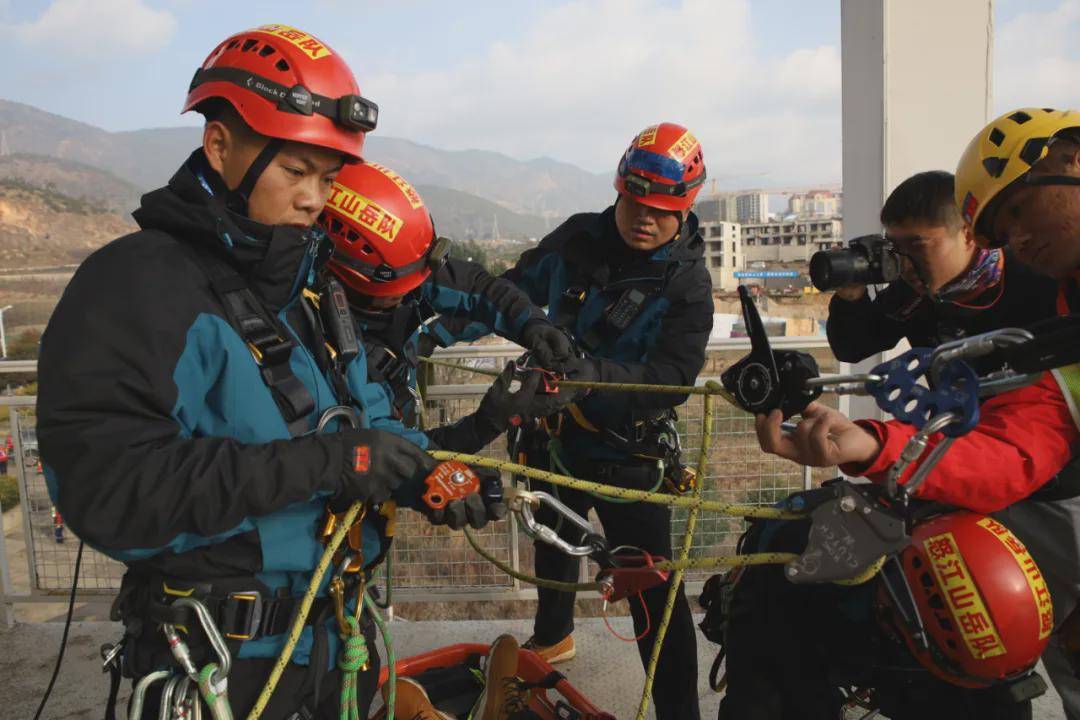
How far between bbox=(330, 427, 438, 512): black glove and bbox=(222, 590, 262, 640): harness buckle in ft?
0.80

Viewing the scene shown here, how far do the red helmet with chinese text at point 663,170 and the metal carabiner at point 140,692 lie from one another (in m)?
2.24

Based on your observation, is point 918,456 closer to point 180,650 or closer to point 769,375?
point 769,375

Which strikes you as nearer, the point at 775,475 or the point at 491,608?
the point at 775,475

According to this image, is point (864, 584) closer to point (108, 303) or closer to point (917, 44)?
point (108, 303)

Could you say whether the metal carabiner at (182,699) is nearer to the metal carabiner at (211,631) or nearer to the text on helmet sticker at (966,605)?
the metal carabiner at (211,631)

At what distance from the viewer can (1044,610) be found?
1578mm

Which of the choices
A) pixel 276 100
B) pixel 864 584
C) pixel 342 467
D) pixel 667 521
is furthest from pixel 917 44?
pixel 342 467

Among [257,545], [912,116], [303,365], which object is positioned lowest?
[257,545]

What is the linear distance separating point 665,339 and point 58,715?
→ 2971 millimetres

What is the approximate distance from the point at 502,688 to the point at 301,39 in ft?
7.26

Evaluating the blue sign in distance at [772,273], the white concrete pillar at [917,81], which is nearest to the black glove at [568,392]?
the white concrete pillar at [917,81]

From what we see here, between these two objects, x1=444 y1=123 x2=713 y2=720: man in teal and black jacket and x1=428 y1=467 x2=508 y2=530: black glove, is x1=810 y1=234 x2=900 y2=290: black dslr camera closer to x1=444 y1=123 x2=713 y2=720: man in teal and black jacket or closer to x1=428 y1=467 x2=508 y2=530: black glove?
x1=444 y1=123 x2=713 y2=720: man in teal and black jacket

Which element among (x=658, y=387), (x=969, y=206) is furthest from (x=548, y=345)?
(x=969, y=206)

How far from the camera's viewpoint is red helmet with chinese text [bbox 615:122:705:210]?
293cm
